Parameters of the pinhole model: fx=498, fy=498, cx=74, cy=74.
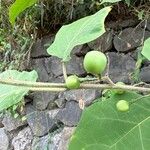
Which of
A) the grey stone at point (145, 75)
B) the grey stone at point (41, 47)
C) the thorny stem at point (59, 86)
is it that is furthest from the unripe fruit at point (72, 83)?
the grey stone at point (41, 47)

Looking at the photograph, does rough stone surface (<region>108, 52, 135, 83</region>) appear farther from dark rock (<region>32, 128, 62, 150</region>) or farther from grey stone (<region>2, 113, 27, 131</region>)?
grey stone (<region>2, 113, 27, 131</region>)

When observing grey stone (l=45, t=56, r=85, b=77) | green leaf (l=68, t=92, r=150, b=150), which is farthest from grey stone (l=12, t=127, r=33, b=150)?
green leaf (l=68, t=92, r=150, b=150)

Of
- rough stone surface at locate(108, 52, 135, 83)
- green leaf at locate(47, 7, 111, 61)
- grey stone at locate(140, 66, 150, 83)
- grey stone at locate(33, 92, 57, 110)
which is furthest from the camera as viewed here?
grey stone at locate(33, 92, 57, 110)

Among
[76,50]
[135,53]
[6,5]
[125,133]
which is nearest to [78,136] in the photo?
[125,133]

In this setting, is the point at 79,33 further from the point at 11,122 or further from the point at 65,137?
the point at 11,122

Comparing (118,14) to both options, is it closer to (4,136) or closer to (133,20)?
(133,20)

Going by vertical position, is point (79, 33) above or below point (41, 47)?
above

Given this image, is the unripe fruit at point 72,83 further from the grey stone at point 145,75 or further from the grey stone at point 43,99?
the grey stone at point 43,99

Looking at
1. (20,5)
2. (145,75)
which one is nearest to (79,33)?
(20,5)
